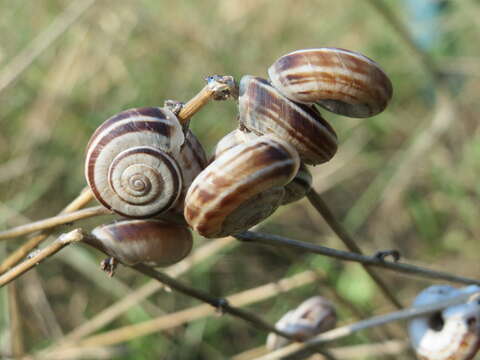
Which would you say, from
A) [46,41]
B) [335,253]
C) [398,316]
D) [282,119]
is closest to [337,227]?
[335,253]

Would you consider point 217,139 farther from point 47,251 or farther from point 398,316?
point 47,251

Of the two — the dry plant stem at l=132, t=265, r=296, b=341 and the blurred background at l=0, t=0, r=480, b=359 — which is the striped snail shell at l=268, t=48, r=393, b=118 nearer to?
the dry plant stem at l=132, t=265, r=296, b=341

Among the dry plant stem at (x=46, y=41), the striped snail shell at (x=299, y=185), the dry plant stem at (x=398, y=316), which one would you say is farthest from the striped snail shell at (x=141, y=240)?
the dry plant stem at (x=46, y=41)

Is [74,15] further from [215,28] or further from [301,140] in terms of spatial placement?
[301,140]

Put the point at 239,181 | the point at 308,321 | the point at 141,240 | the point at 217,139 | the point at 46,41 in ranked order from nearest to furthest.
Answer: the point at 239,181 < the point at 141,240 < the point at 308,321 < the point at 46,41 < the point at 217,139

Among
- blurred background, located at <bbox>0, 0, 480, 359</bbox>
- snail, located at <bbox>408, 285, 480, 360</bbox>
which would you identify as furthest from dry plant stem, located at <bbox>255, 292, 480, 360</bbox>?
blurred background, located at <bbox>0, 0, 480, 359</bbox>

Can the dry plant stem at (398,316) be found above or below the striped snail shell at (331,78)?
below

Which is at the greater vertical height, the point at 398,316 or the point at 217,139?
the point at 217,139

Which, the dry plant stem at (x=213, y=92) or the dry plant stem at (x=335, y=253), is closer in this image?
the dry plant stem at (x=213, y=92)

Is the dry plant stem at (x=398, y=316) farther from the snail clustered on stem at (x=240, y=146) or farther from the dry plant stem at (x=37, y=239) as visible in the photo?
the dry plant stem at (x=37, y=239)
